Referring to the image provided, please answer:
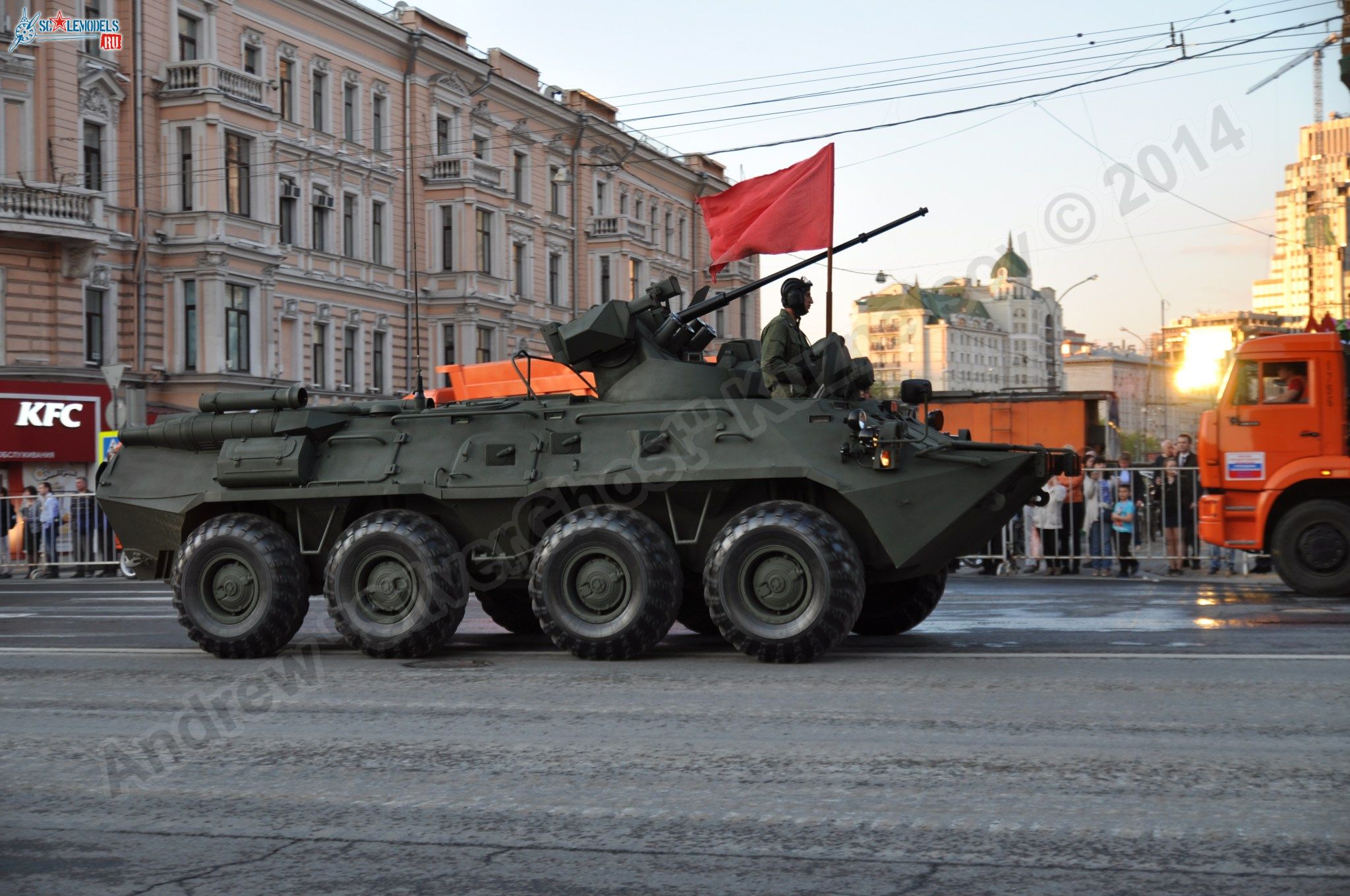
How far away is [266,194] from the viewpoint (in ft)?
124

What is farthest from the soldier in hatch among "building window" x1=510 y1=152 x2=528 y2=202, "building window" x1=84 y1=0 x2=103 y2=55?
"building window" x1=510 y1=152 x2=528 y2=202

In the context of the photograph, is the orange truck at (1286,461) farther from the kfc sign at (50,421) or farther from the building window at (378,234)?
the building window at (378,234)

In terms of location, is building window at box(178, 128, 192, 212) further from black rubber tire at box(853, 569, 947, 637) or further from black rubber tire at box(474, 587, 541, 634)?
black rubber tire at box(853, 569, 947, 637)

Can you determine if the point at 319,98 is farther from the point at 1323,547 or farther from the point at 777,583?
the point at 777,583

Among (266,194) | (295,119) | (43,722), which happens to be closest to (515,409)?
(43,722)

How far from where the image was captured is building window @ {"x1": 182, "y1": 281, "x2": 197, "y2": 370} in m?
35.5

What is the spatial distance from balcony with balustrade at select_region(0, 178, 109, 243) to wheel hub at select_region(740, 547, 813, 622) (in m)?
25.7

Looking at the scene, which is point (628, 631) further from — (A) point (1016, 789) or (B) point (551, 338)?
(A) point (1016, 789)

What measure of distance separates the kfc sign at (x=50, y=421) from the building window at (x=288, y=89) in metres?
10.9

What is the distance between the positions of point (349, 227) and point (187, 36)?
27.2 ft

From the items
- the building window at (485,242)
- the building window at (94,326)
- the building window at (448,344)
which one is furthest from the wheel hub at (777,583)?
the building window at (485,242)

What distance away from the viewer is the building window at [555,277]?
54.8 metres

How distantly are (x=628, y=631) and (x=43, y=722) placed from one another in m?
3.41

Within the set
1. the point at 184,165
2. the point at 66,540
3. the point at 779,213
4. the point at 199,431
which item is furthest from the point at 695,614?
the point at 184,165
